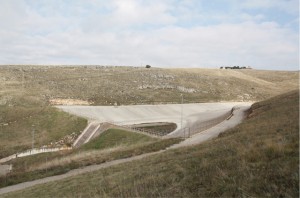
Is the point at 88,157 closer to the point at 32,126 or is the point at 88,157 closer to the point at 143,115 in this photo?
the point at 32,126

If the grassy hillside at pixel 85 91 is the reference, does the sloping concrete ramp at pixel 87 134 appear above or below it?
below

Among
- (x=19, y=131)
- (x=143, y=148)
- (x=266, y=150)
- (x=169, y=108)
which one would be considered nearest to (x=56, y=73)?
(x=169, y=108)

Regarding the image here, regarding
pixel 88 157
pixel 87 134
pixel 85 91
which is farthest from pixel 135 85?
pixel 88 157

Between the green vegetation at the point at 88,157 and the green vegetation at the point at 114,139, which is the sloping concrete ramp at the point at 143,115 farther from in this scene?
the green vegetation at the point at 88,157

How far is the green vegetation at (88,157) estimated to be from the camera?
93.4 ft

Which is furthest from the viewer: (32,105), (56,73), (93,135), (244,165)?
(56,73)

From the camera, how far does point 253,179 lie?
844 centimetres

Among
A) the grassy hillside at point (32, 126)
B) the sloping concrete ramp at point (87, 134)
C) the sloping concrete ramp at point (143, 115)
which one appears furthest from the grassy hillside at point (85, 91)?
the sloping concrete ramp at point (143, 115)

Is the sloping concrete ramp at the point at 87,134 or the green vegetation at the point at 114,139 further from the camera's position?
the sloping concrete ramp at the point at 87,134

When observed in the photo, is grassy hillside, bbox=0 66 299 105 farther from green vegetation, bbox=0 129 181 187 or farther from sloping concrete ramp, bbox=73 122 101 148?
green vegetation, bbox=0 129 181 187

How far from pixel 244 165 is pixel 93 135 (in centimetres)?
4990

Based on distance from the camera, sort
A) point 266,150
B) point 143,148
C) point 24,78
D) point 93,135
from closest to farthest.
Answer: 1. point 266,150
2. point 143,148
3. point 93,135
4. point 24,78

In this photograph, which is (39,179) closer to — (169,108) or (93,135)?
(93,135)

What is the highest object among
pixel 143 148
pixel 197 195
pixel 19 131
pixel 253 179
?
pixel 253 179
